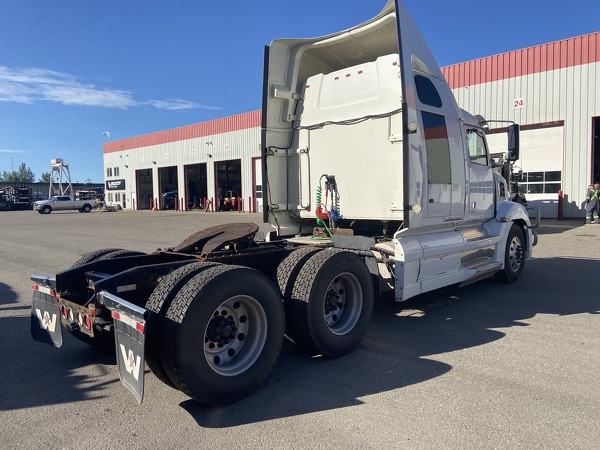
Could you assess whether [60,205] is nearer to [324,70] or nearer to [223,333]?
[324,70]

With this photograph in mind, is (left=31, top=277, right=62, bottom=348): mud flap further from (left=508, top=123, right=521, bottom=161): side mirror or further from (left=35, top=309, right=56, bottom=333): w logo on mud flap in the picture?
(left=508, top=123, right=521, bottom=161): side mirror

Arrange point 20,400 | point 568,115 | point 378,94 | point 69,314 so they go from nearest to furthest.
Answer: point 20,400 → point 69,314 → point 378,94 → point 568,115

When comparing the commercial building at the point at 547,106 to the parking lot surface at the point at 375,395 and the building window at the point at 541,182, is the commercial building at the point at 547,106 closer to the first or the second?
the building window at the point at 541,182

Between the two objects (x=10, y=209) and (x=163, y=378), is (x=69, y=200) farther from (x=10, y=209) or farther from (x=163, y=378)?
(x=163, y=378)

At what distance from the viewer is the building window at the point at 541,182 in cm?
1982

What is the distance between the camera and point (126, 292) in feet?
12.5

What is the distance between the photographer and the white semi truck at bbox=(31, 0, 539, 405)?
344cm

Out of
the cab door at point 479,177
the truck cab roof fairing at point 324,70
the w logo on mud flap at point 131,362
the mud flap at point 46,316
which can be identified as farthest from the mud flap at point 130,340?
the cab door at point 479,177

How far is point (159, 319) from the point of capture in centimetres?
332

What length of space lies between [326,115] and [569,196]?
16935 millimetres

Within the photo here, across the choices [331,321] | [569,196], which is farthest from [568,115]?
[331,321]

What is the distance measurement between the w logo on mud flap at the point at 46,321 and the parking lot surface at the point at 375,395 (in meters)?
0.40

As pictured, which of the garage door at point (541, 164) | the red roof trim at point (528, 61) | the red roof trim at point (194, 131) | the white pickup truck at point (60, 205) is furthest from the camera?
the white pickup truck at point (60, 205)

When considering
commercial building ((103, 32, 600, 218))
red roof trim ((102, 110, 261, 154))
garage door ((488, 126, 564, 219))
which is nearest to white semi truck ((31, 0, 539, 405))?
commercial building ((103, 32, 600, 218))
